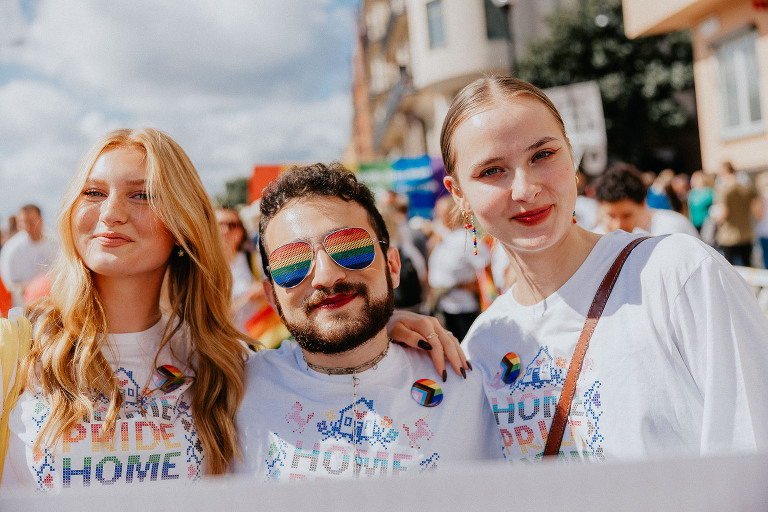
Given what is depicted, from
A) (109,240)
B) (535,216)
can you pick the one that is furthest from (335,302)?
(109,240)

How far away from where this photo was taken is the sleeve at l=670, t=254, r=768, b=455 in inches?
57.9

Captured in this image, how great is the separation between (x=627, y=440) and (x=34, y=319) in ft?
6.36

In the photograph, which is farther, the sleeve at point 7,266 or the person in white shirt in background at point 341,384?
the sleeve at point 7,266

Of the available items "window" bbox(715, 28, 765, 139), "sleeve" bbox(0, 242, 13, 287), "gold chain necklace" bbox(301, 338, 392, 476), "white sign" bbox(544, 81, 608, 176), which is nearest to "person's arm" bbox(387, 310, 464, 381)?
"gold chain necklace" bbox(301, 338, 392, 476)

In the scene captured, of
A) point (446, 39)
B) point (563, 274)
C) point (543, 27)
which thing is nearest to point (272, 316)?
point (563, 274)

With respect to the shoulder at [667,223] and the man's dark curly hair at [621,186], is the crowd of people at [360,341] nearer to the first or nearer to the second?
the man's dark curly hair at [621,186]

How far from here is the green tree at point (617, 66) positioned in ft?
64.2

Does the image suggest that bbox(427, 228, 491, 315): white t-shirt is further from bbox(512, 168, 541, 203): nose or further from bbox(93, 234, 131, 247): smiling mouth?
bbox(93, 234, 131, 247): smiling mouth

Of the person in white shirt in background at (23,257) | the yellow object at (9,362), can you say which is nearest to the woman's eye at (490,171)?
the yellow object at (9,362)

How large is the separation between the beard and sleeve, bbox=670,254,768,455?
3.02 ft

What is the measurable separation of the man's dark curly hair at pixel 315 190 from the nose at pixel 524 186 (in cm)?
Result: 57

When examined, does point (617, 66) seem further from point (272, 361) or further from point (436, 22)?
point (272, 361)

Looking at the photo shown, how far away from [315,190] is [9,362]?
1.08 m

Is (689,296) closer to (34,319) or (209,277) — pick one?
(209,277)
